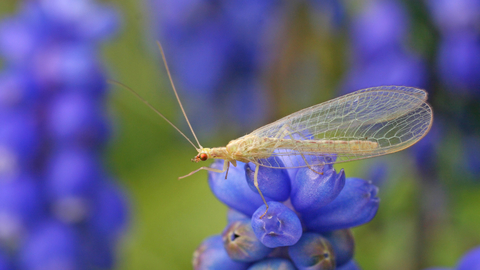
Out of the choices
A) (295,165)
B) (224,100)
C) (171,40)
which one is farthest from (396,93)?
(171,40)

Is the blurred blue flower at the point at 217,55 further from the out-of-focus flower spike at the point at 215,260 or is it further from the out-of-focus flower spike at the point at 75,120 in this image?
the out-of-focus flower spike at the point at 215,260

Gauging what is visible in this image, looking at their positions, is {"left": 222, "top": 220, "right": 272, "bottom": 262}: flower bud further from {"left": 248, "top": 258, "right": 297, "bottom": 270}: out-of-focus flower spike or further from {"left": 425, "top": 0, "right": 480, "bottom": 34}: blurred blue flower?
{"left": 425, "top": 0, "right": 480, "bottom": 34}: blurred blue flower

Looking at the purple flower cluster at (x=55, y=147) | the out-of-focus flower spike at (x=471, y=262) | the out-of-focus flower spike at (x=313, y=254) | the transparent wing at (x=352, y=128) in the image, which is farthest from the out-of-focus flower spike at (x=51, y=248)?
the out-of-focus flower spike at (x=471, y=262)

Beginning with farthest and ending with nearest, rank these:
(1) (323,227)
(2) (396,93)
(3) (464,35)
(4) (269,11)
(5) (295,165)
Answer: (4) (269,11) < (3) (464,35) < (2) (396,93) < (5) (295,165) < (1) (323,227)

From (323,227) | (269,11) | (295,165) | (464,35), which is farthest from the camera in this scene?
(269,11)

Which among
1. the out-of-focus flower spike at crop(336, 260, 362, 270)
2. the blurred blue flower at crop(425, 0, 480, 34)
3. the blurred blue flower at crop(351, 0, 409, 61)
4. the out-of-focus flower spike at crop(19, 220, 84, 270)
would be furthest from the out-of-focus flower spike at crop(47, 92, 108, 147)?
the blurred blue flower at crop(425, 0, 480, 34)

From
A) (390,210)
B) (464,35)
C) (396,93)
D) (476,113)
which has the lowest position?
(390,210)

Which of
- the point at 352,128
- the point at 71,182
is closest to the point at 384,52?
the point at 352,128

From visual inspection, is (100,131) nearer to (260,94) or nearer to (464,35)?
(260,94)
